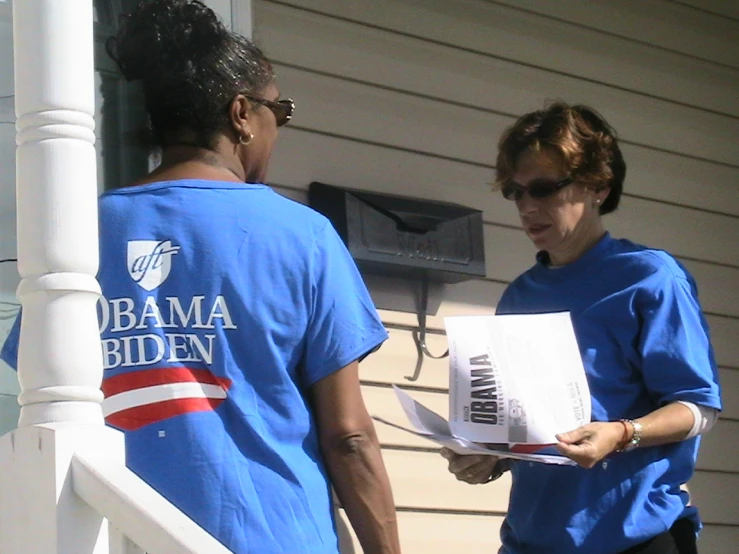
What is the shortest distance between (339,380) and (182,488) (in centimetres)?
30

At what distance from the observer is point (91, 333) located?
189cm

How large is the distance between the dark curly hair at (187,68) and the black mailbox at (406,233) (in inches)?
53.2

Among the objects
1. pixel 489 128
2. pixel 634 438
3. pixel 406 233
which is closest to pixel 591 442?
pixel 634 438

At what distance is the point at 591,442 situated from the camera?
2.65 meters

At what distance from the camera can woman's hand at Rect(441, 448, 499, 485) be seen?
2.85m

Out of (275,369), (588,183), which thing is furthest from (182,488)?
(588,183)

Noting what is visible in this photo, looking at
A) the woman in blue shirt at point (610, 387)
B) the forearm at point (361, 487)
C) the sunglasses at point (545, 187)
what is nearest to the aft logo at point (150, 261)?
the forearm at point (361, 487)

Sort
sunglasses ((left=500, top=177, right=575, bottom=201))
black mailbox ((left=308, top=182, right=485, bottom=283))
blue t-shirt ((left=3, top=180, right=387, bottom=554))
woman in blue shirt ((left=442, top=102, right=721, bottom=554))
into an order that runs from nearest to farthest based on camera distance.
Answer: blue t-shirt ((left=3, top=180, right=387, bottom=554)) < woman in blue shirt ((left=442, top=102, right=721, bottom=554)) < sunglasses ((left=500, top=177, right=575, bottom=201)) < black mailbox ((left=308, top=182, right=485, bottom=283))

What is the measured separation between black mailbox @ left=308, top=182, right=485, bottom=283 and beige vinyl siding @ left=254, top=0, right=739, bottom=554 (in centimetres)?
7

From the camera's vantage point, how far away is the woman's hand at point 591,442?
262 centimetres

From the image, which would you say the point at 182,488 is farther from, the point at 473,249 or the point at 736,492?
the point at 736,492

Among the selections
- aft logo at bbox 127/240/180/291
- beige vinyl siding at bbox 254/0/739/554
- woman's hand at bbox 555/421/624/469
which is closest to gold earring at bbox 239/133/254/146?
aft logo at bbox 127/240/180/291

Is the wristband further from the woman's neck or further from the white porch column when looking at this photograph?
the white porch column

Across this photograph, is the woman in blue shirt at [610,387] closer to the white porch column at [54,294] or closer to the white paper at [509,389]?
the white paper at [509,389]
